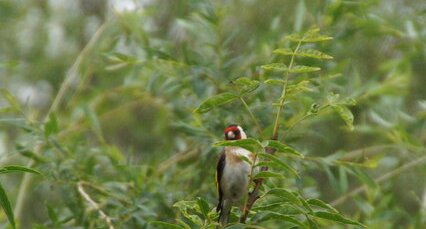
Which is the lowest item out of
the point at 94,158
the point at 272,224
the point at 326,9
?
the point at 272,224

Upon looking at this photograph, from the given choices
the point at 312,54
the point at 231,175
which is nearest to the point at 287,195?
the point at 312,54

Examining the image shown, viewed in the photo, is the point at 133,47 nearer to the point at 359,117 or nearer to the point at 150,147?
the point at 150,147

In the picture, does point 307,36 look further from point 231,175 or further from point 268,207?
point 231,175

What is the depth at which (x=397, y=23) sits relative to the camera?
498 cm

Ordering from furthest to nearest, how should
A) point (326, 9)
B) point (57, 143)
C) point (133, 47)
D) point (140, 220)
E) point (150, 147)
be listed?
point (150, 147), point (133, 47), point (326, 9), point (57, 143), point (140, 220)

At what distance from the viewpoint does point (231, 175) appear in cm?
345

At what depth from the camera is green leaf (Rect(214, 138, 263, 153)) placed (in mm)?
2424

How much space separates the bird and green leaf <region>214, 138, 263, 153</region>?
770mm

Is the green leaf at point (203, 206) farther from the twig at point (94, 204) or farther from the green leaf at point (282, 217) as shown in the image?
the twig at point (94, 204)

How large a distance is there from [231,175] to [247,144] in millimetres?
977

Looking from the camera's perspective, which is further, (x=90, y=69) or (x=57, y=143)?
(x=90, y=69)

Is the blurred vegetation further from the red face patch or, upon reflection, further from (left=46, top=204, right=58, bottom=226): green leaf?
the red face patch

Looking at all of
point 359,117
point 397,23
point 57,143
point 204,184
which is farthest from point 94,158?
point 359,117

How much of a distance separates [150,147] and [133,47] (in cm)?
218
